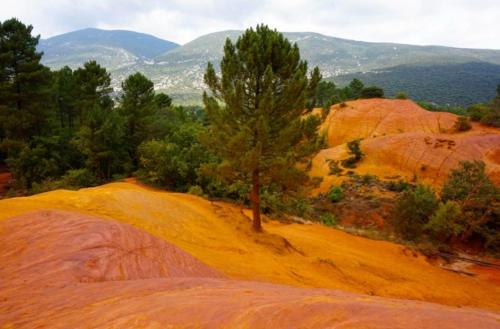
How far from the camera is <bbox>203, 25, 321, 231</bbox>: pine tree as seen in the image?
1238 cm

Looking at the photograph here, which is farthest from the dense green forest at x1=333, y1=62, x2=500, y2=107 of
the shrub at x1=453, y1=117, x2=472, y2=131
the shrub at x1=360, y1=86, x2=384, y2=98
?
the shrub at x1=453, y1=117, x2=472, y2=131

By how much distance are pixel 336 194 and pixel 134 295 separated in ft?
82.9

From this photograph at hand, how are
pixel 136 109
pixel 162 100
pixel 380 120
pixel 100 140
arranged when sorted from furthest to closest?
pixel 380 120 → pixel 162 100 → pixel 136 109 → pixel 100 140

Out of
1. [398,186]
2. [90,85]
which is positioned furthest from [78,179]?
[398,186]

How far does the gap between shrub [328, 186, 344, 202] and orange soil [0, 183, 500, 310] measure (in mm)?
12234

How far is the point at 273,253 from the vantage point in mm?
12203

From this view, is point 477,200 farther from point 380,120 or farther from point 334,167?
point 380,120

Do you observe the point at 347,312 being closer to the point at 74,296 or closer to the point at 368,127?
the point at 74,296

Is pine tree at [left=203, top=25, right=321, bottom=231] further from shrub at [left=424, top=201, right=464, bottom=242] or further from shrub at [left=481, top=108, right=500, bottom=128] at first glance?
shrub at [left=481, top=108, right=500, bottom=128]

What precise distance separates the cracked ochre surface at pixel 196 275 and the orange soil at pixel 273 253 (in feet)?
0.20

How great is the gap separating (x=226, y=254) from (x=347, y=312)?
755 cm

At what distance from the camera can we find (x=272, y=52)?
41.6 feet

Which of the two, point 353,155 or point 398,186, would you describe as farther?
point 353,155

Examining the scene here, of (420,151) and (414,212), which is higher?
(420,151)
